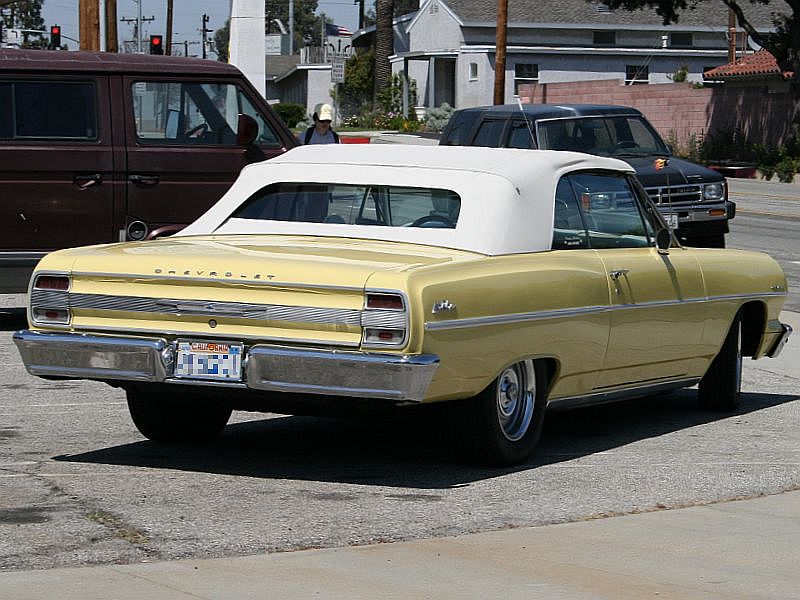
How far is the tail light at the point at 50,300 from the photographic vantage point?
748cm

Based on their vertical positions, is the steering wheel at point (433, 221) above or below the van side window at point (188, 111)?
below

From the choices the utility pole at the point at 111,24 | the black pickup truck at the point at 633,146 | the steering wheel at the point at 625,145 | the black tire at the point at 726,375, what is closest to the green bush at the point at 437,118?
the utility pole at the point at 111,24

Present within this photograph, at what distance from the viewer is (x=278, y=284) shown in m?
7.02

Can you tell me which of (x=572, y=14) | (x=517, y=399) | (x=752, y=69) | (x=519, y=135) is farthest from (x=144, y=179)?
(x=572, y=14)

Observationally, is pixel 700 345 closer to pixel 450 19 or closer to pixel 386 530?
pixel 386 530

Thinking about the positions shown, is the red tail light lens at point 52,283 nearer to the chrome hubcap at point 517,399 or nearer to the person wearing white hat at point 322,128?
the chrome hubcap at point 517,399

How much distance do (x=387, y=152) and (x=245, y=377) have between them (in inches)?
81.0

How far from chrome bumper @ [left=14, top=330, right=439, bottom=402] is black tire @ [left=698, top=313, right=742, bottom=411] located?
3.21 metres

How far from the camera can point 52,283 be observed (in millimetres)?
7535

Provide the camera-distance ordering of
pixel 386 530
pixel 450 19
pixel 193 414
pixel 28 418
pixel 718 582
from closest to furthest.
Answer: pixel 718 582, pixel 386 530, pixel 193 414, pixel 28 418, pixel 450 19

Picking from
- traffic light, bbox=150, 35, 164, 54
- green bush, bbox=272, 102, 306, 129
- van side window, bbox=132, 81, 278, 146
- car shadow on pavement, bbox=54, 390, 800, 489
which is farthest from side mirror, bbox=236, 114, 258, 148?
green bush, bbox=272, 102, 306, 129

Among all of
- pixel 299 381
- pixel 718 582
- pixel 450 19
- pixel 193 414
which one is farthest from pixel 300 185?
pixel 450 19

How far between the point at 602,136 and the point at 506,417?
10.9 metres

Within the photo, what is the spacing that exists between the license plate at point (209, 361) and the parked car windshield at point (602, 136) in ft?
35.3
